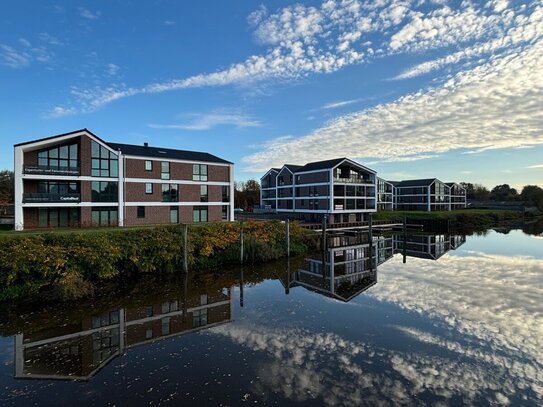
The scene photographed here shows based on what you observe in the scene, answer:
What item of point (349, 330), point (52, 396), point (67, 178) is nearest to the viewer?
point (52, 396)

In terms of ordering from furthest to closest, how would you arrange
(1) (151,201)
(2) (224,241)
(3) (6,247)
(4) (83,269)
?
(1) (151,201) < (2) (224,241) < (4) (83,269) < (3) (6,247)

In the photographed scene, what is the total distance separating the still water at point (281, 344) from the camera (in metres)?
7.95

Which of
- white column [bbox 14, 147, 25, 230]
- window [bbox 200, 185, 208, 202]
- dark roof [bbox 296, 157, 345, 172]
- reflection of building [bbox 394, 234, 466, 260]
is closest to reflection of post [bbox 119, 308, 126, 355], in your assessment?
white column [bbox 14, 147, 25, 230]

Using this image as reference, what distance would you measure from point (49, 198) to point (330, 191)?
34.3m

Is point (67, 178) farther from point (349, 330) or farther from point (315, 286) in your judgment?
point (349, 330)

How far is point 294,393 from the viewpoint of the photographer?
7.87 metres

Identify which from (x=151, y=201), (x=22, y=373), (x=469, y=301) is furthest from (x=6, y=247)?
(x=469, y=301)

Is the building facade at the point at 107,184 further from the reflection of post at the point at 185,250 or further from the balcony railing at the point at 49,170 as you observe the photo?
the reflection of post at the point at 185,250

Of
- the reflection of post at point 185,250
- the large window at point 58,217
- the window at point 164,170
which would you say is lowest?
the reflection of post at point 185,250

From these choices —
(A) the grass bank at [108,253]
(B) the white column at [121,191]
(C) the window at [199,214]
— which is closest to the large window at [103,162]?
(B) the white column at [121,191]

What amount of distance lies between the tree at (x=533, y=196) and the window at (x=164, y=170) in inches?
4059

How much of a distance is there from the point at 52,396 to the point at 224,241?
15851 millimetres

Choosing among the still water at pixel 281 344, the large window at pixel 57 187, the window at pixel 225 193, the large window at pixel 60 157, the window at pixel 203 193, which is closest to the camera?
the still water at pixel 281 344

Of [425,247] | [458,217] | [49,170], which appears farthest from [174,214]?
[458,217]
